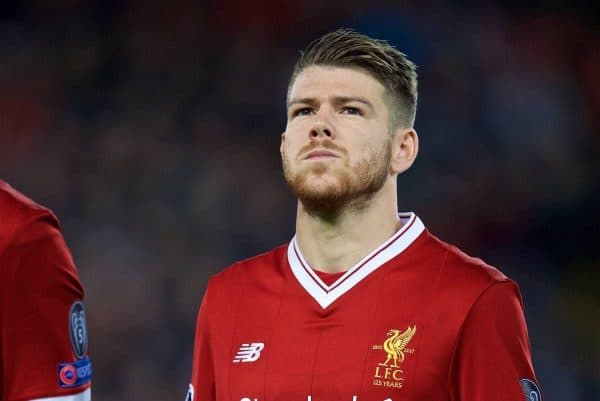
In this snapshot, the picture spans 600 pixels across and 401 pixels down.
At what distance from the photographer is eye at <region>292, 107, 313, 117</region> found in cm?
321

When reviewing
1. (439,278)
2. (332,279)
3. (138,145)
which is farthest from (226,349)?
(138,145)

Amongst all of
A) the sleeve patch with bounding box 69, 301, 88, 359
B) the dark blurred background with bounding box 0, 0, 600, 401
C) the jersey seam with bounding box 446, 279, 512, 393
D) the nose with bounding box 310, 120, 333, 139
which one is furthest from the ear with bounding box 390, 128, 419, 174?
the dark blurred background with bounding box 0, 0, 600, 401

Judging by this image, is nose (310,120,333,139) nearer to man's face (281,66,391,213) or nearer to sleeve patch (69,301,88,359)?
man's face (281,66,391,213)

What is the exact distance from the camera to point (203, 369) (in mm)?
3338

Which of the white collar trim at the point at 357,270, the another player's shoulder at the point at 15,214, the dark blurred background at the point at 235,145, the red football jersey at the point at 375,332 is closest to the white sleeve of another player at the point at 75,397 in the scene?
the another player's shoulder at the point at 15,214

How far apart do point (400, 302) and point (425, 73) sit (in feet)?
11.5

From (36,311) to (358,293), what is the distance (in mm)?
928

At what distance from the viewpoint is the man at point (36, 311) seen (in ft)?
8.69

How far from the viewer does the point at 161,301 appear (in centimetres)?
603

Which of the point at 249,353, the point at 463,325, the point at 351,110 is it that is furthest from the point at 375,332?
the point at 351,110

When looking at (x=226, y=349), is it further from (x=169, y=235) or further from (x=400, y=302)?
(x=169, y=235)

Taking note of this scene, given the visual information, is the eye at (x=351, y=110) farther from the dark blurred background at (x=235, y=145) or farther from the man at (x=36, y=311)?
the dark blurred background at (x=235, y=145)

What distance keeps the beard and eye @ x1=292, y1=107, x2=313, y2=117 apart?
14 cm

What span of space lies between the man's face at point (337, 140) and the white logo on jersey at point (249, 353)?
0.42 metres
